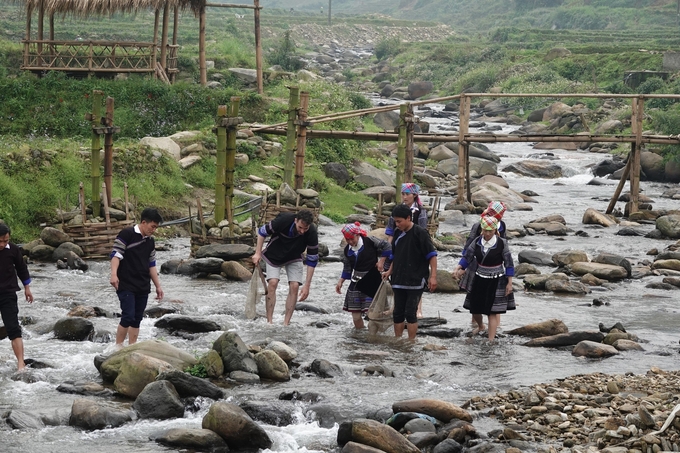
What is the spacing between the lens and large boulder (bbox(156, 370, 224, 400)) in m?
9.78

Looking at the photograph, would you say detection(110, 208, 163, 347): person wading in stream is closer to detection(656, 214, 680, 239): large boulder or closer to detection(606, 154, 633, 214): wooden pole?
detection(656, 214, 680, 239): large boulder

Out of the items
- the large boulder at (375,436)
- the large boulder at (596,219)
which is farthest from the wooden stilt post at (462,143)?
the large boulder at (375,436)

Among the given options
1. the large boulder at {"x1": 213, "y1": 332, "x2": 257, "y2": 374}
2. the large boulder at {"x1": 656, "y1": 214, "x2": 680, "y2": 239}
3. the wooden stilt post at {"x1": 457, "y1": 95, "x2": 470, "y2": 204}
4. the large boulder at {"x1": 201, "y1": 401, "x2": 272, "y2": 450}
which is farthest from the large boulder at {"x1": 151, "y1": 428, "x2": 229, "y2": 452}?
the wooden stilt post at {"x1": 457, "y1": 95, "x2": 470, "y2": 204}

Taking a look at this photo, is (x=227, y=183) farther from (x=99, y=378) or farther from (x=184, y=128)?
(x=184, y=128)

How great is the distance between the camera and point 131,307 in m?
11.0

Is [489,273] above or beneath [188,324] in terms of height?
above

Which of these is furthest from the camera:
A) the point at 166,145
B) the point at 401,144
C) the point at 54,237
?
the point at 166,145

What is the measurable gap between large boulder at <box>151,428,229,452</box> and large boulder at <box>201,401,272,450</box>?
7cm

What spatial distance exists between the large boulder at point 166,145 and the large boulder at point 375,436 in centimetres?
1511

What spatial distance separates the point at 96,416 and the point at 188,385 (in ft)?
3.37

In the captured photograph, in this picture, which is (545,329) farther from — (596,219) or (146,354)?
(596,219)

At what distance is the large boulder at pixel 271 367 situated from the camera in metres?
10.7

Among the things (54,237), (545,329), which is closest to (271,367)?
(545,329)

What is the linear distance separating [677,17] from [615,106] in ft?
128
